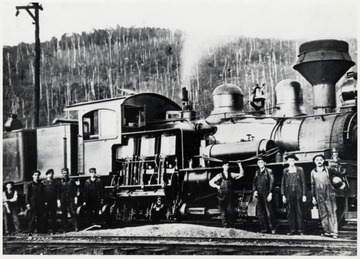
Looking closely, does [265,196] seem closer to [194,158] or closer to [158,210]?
[194,158]

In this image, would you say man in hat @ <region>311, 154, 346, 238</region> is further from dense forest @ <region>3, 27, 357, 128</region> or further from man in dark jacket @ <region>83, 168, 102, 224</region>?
dense forest @ <region>3, 27, 357, 128</region>

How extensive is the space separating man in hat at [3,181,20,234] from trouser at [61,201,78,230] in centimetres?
100

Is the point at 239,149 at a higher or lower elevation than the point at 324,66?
lower

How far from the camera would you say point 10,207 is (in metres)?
11.2

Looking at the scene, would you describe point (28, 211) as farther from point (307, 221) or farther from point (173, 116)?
point (307, 221)

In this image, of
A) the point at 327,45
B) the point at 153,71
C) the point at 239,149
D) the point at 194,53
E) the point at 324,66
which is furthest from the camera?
the point at 153,71

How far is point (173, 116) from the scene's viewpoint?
12.5m

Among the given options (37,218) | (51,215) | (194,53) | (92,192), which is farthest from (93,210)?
(194,53)

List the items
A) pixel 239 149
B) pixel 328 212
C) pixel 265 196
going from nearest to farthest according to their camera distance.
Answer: pixel 328 212 < pixel 265 196 < pixel 239 149

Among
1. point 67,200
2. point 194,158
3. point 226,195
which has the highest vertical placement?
point 194,158

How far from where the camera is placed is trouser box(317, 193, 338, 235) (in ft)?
29.4

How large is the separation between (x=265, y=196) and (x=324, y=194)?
3.67 feet

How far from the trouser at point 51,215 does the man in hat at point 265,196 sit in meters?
4.62

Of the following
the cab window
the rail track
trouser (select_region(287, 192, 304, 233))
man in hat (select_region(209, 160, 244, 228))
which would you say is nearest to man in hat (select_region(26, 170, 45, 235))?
the rail track
